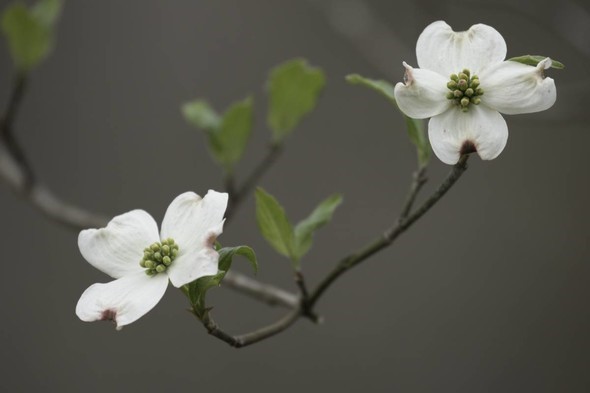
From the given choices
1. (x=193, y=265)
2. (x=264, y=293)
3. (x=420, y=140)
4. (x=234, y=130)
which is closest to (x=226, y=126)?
(x=234, y=130)

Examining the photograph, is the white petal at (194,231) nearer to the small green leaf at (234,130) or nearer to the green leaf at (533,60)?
the green leaf at (533,60)

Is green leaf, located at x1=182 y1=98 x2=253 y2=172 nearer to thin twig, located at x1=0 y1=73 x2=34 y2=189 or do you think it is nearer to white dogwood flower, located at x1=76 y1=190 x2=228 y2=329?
thin twig, located at x1=0 y1=73 x2=34 y2=189

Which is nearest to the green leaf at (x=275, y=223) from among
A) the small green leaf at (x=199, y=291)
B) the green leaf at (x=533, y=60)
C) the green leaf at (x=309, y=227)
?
the green leaf at (x=309, y=227)

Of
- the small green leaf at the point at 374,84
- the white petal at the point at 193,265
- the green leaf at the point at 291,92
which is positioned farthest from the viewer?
the green leaf at the point at 291,92

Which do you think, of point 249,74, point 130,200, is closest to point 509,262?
point 249,74

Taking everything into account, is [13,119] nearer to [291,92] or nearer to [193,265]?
[291,92]

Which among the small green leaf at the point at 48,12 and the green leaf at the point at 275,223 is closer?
the green leaf at the point at 275,223

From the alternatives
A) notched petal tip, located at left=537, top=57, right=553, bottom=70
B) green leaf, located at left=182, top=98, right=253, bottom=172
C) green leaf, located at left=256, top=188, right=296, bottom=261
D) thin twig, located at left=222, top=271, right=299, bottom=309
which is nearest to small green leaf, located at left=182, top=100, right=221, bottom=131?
green leaf, located at left=182, top=98, right=253, bottom=172
